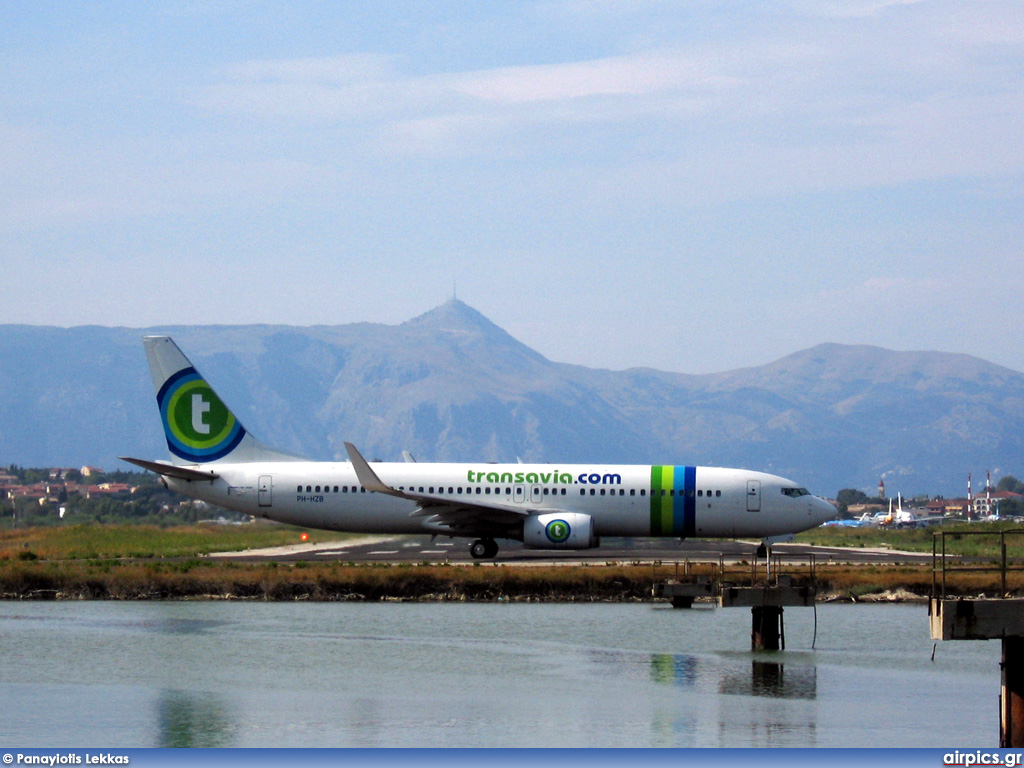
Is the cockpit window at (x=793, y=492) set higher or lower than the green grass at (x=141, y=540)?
higher

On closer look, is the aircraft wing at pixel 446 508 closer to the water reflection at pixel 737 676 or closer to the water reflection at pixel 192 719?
the water reflection at pixel 737 676

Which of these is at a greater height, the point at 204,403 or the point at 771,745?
the point at 204,403

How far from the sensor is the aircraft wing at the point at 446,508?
1746 inches

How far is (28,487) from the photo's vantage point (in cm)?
15825

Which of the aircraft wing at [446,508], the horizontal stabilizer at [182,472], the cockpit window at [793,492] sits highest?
the horizontal stabilizer at [182,472]

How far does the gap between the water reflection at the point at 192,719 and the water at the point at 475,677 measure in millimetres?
47

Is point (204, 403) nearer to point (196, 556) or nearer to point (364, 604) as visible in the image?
point (196, 556)

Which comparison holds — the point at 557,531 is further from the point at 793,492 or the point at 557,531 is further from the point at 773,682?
the point at 773,682

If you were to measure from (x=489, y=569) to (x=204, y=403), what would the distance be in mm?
12230

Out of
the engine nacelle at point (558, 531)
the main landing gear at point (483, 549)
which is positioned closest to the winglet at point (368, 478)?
the main landing gear at point (483, 549)

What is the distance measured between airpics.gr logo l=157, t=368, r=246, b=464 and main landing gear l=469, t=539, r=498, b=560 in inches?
327

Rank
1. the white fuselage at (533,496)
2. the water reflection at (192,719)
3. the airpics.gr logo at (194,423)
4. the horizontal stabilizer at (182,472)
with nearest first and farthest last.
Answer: the water reflection at (192,719) → the white fuselage at (533,496) → the horizontal stabilizer at (182,472) → the airpics.gr logo at (194,423)

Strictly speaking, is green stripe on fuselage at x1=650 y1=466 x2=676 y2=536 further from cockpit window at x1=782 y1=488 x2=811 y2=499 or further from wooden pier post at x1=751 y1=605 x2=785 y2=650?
wooden pier post at x1=751 y1=605 x2=785 y2=650

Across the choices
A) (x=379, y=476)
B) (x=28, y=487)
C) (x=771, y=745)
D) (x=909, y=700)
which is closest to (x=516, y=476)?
(x=379, y=476)
